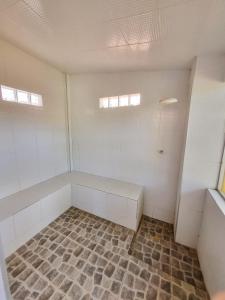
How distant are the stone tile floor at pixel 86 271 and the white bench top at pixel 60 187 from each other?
552 mm

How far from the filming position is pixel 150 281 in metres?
1.48

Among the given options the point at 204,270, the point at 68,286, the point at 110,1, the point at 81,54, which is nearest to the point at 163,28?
the point at 110,1

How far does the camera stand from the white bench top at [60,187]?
186 cm

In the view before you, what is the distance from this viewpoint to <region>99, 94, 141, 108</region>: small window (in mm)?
2365

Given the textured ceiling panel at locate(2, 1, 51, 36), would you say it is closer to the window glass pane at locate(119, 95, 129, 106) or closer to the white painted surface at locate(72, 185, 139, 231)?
the window glass pane at locate(119, 95, 129, 106)

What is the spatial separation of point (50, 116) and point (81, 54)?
50.4 inches

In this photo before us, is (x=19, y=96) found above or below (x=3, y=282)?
above

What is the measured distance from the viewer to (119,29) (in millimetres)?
1288

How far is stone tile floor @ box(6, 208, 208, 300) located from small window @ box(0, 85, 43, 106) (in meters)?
2.05

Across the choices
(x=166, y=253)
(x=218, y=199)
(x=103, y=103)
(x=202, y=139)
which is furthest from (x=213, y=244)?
(x=103, y=103)

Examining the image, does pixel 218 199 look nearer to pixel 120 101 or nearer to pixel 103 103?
pixel 120 101

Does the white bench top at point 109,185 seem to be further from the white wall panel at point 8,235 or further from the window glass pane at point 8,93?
the window glass pane at point 8,93

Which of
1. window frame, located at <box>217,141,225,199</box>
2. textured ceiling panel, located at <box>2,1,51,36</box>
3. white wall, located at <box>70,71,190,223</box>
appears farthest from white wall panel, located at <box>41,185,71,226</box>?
window frame, located at <box>217,141,225,199</box>

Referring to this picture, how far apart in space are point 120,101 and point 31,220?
2367mm
